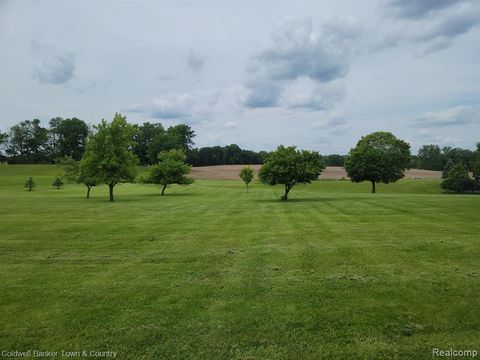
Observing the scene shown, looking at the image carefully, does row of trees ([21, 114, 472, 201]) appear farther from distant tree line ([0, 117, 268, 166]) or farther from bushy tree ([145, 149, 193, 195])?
distant tree line ([0, 117, 268, 166])

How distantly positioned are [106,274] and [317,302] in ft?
16.7

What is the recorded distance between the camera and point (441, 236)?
12891 mm

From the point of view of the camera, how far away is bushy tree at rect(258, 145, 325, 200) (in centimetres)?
3341

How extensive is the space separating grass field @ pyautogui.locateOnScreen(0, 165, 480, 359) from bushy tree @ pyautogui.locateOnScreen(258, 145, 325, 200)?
1904 centimetres

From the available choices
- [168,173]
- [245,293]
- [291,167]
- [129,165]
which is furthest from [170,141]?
[245,293]

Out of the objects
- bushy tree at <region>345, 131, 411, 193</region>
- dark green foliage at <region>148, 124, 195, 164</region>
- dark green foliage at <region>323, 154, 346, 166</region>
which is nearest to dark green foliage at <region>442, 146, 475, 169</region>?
dark green foliage at <region>323, 154, 346, 166</region>

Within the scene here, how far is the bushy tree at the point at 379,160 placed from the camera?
57.1m

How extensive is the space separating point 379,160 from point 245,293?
2149 inches

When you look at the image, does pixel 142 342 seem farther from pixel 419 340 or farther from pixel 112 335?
pixel 419 340

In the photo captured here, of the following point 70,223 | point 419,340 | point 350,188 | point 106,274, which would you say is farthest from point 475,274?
point 350,188

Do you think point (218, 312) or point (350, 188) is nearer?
point (218, 312)

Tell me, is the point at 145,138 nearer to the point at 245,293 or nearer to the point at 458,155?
the point at 458,155

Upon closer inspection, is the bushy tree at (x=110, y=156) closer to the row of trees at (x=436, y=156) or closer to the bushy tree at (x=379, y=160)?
the bushy tree at (x=379, y=160)

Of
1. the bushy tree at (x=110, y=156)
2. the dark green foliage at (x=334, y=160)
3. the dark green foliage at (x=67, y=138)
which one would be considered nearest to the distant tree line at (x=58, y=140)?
the dark green foliage at (x=67, y=138)
